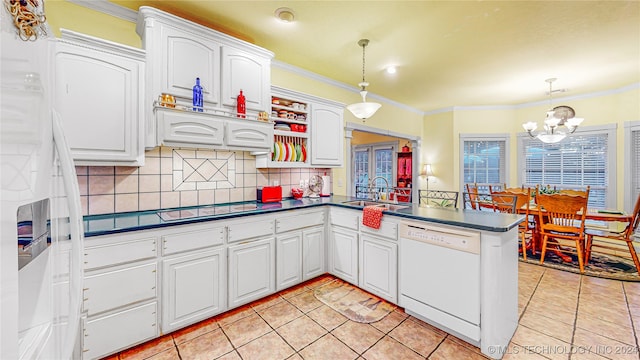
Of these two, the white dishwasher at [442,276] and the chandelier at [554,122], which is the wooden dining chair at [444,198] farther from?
the chandelier at [554,122]

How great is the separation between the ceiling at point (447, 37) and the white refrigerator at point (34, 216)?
189 cm

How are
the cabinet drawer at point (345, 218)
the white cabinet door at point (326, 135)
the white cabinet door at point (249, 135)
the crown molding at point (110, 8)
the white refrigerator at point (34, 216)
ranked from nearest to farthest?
1. the white refrigerator at point (34, 216)
2. the crown molding at point (110, 8)
3. the white cabinet door at point (249, 135)
4. the cabinet drawer at point (345, 218)
5. the white cabinet door at point (326, 135)

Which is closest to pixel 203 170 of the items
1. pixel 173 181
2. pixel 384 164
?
pixel 173 181

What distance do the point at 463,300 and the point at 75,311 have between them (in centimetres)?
217

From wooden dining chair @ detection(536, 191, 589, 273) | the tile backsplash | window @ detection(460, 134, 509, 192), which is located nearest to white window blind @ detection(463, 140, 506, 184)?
window @ detection(460, 134, 509, 192)

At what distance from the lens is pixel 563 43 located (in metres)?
2.87

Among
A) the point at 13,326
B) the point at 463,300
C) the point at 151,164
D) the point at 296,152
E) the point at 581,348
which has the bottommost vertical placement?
the point at 581,348

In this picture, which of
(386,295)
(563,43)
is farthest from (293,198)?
(563,43)

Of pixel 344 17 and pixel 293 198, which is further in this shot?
pixel 293 198

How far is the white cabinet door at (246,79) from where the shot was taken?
8.30 feet

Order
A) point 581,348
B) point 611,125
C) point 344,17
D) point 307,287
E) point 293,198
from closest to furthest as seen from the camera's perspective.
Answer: point 581,348 < point 344,17 < point 307,287 < point 293,198 < point 611,125

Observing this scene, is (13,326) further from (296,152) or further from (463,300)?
(296,152)

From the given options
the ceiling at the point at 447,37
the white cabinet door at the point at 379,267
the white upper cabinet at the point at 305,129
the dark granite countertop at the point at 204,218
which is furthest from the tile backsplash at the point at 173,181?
the white cabinet door at the point at 379,267

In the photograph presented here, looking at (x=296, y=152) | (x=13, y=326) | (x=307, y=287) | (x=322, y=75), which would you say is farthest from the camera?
(x=322, y=75)
